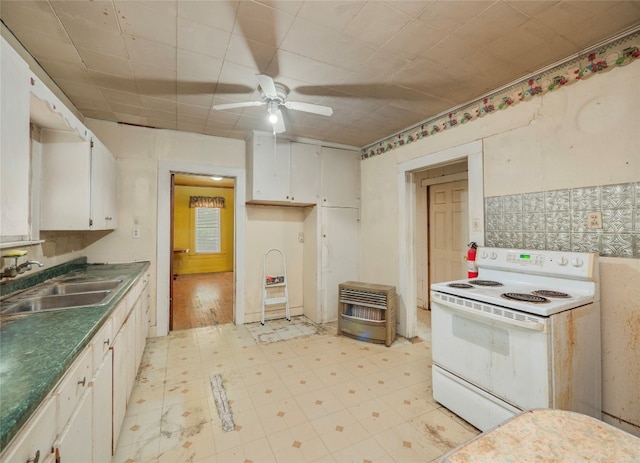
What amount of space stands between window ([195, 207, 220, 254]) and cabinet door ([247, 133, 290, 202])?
4.96 m

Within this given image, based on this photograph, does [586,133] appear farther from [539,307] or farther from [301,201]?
[301,201]

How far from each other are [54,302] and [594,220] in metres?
3.61

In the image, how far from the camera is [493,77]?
2.21 metres

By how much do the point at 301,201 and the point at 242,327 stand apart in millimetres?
1816

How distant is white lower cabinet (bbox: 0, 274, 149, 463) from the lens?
81cm

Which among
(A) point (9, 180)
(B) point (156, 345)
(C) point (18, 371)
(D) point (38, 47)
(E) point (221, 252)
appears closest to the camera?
(C) point (18, 371)

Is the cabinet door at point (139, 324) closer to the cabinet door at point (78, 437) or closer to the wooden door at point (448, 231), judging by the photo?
the cabinet door at point (78, 437)

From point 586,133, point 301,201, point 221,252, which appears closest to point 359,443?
point 586,133

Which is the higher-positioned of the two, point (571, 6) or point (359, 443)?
point (571, 6)

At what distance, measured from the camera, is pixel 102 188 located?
254cm

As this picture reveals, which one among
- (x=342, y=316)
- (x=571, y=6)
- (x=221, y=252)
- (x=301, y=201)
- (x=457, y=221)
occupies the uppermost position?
(x=571, y=6)

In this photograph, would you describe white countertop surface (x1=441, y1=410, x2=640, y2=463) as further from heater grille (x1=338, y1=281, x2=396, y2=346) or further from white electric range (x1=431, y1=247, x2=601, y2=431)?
heater grille (x1=338, y1=281, x2=396, y2=346)

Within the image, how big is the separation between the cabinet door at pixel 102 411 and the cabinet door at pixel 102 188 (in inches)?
51.6

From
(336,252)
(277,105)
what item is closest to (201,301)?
(336,252)
